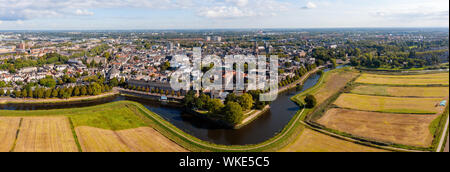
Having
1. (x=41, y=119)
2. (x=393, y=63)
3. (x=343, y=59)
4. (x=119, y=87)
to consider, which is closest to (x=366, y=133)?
(x=41, y=119)

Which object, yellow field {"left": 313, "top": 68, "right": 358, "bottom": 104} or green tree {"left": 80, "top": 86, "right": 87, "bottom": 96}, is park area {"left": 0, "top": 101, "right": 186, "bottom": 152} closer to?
green tree {"left": 80, "top": 86, "right": 87, "bottom": 96}

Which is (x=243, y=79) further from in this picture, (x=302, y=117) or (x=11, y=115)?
(x=11, y=115)

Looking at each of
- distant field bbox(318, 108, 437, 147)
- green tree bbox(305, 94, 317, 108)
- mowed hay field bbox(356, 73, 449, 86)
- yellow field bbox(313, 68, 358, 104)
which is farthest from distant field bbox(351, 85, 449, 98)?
green tree bbox(305, 94, 317, 108)

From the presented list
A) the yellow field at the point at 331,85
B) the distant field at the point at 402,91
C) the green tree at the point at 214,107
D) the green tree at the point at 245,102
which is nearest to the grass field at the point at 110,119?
the green tree at the point at 214,107

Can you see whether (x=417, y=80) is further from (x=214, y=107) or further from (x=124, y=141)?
(x=124, y=141)

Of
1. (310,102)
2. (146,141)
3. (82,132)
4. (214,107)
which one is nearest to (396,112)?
(310,102)

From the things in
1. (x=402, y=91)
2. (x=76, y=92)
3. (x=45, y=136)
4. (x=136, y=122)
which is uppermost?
(x=402, y=91)

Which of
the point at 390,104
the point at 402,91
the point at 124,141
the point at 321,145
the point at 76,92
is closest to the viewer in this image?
the point at 321,145
